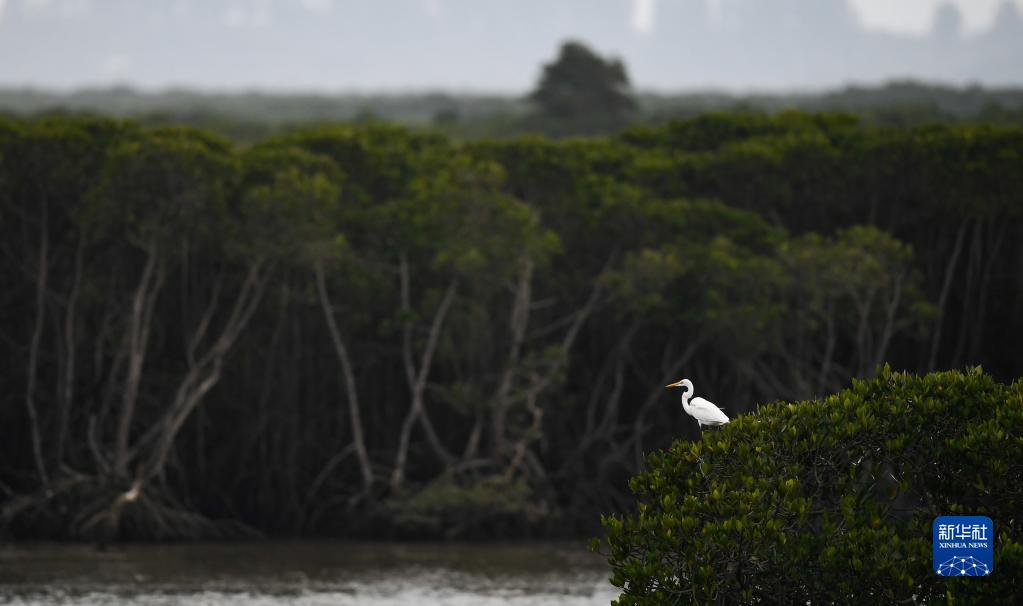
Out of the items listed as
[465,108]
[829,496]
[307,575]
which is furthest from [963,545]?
[465,108]

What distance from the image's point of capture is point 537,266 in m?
34.3

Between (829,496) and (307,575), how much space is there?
42.2ft

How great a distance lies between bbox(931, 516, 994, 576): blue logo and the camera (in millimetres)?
13711

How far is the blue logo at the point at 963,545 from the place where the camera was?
45.0 ft

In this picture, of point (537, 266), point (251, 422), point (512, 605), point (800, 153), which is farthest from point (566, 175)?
point (512, 605)

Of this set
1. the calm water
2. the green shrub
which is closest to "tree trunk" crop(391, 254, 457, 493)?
the calm water

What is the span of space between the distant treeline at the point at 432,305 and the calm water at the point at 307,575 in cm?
152

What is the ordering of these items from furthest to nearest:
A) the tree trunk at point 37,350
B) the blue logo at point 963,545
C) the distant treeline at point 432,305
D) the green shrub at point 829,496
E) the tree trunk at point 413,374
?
the tree trunk at point 413,374
the distant treeline at point 432,305
the tree trunk at point 37,350
the green shrub at point 829,496
the blue logo at point 963,545

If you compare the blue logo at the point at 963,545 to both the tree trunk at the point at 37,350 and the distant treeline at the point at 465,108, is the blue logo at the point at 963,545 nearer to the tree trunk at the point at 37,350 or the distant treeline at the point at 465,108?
the tree trunk at the point at 37,350

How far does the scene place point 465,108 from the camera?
325 feet

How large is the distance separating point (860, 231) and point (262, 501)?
1175 centimetres

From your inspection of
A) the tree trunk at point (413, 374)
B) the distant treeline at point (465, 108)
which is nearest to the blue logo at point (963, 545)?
the tree trunk at point (413, 374)

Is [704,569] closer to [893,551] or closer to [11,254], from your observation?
[893,551]

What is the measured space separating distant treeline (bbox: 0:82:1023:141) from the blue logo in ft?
108
